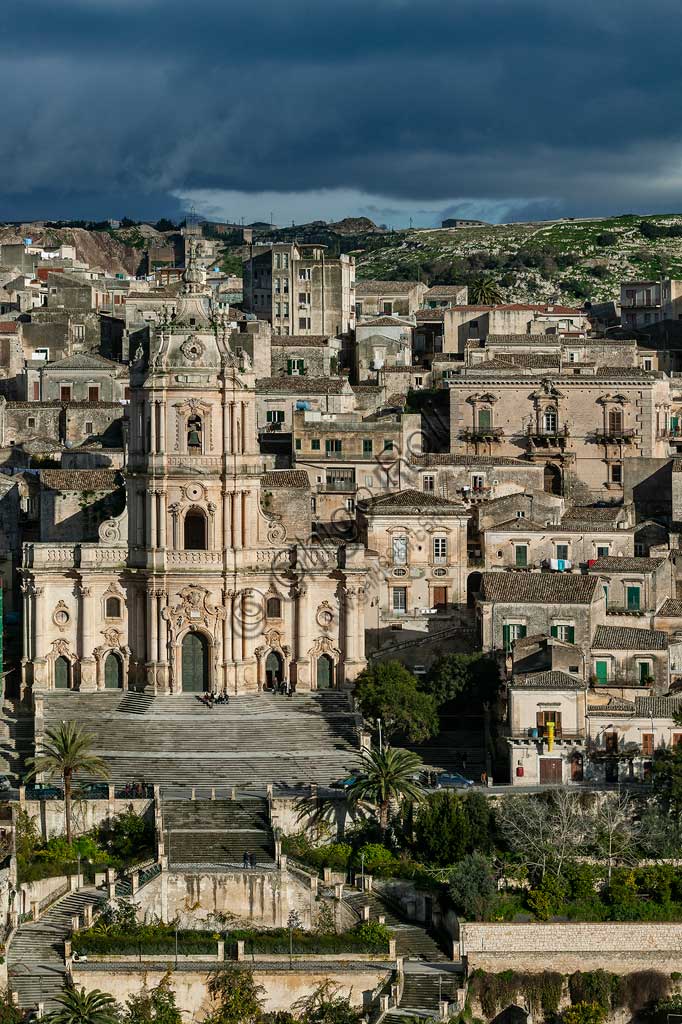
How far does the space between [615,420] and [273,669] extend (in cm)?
2782

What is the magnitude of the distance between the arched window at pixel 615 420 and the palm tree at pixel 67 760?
3702 cm

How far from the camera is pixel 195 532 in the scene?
9256cm

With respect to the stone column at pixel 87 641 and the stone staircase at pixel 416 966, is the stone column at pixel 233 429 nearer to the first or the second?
the stone column at pixel 87 641

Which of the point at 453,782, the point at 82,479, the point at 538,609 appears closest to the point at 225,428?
the point at 82,479

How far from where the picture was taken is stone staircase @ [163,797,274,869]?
260 ft

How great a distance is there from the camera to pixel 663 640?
88.6 m

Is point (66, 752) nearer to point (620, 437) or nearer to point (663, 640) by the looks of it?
point (663, 640)

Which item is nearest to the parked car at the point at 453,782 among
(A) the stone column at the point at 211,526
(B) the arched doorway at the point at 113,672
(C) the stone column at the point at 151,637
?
(C) the stone column at the point at 151,637

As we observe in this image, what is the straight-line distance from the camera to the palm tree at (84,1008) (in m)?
72.1

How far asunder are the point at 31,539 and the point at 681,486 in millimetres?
25599

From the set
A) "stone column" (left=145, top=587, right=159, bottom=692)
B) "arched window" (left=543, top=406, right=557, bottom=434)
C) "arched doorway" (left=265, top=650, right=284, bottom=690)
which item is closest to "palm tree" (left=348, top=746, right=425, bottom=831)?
"arched doorway" (left=265, top=650, right=284, bottom=690)

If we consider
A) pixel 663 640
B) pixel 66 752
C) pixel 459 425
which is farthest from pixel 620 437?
pixel 66 752

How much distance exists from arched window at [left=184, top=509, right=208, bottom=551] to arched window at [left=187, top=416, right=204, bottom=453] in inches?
89.0

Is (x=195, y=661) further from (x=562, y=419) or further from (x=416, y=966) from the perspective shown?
(x=562, y=419)
